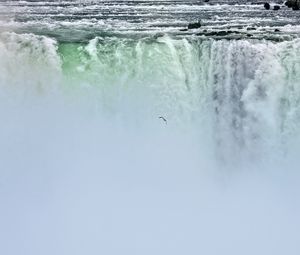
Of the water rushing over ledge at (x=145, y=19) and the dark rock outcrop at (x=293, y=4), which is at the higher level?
the dark rock outcrop at (x=293, y=4)

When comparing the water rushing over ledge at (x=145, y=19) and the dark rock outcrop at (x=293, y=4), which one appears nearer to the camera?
the water rushing over ledge at (x=145, y=19)

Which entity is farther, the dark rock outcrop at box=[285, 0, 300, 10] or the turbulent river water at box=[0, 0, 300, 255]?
the dark rock outcrop at box=[285, 0, 300, 10]

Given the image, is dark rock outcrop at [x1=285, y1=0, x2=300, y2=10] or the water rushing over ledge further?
dark rock outcrop at [x1=285, y1=0, x2=300, y2=10]

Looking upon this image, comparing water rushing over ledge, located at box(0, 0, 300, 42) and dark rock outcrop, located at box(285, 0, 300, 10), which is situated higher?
dark rock outcrop, located at box(285, 0, 300, 10)

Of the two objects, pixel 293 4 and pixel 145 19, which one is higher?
pixel 293 4

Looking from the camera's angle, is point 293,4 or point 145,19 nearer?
point 145,19

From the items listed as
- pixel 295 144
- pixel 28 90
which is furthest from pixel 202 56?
pixel 28 90

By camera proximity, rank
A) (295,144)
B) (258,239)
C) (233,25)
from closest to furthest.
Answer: (258,239) < (295,144) < (233,25)

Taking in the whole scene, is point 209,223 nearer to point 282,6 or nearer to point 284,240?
point 284,240

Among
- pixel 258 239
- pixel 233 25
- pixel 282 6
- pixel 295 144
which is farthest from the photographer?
pixel 282 6

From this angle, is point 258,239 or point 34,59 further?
point 34,59

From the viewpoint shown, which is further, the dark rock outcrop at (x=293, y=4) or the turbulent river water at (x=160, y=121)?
the dark rock outcrop at (x=293, y=4)
